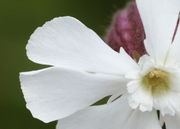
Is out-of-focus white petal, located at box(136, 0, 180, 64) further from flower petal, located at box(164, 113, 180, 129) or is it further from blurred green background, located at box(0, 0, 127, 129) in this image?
blurred green background, located at box(0, 0, 127, 129)

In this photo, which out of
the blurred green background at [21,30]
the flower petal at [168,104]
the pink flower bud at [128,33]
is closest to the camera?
the flower petal at [168,104]

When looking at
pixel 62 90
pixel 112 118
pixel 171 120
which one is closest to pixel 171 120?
pixel 171 120

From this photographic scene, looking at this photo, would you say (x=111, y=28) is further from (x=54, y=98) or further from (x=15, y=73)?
(x=15, y=73)

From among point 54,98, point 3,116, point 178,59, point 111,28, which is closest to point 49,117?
point 54,98

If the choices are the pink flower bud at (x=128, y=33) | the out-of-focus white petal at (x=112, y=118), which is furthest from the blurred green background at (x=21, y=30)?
the out-of-focus white petal at (x=112, y=118)

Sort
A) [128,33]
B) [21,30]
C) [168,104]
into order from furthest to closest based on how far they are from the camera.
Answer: [21,30] < [128,33] < [168,104]

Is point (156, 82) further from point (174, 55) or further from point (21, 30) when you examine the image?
point (21, 30)

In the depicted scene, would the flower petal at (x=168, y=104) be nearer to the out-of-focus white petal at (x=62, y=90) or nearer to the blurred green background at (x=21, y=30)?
the out-of-focus white petal at (x=62, y=90)
